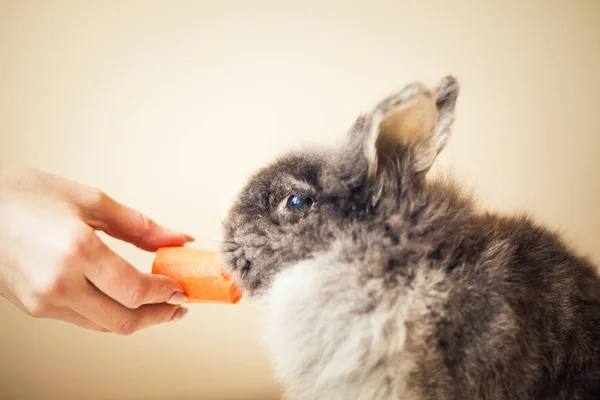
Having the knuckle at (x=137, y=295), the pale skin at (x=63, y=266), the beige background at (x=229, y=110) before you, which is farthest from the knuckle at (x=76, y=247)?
the beige background at (x=229, y=110)

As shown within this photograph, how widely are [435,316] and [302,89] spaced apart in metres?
1.16

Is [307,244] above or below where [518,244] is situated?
below

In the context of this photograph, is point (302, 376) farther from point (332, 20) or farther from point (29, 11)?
point (29, 11)

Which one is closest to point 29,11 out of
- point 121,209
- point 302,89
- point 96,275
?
Result: point 121,209

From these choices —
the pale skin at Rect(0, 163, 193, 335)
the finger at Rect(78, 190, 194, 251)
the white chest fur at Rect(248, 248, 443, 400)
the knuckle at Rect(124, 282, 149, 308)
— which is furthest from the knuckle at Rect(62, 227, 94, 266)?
the white chest fur at Rect(248, 248, 443, 400)

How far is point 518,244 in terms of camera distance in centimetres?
90

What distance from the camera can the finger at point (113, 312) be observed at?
932 millimetres

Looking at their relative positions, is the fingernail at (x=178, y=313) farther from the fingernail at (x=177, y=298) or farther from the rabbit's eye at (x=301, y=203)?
the rabbit's eye at (x=301, y=203)

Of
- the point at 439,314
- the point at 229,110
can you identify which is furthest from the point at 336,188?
the point at 229,110

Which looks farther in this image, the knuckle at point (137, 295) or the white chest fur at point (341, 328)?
the knuckle at point (137, 295)

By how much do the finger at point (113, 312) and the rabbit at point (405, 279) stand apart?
282 millimetres

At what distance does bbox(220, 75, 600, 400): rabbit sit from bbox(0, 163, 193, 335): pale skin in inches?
9.5

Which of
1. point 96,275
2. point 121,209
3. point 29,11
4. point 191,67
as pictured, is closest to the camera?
point 96,275

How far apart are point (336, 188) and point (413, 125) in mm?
206
